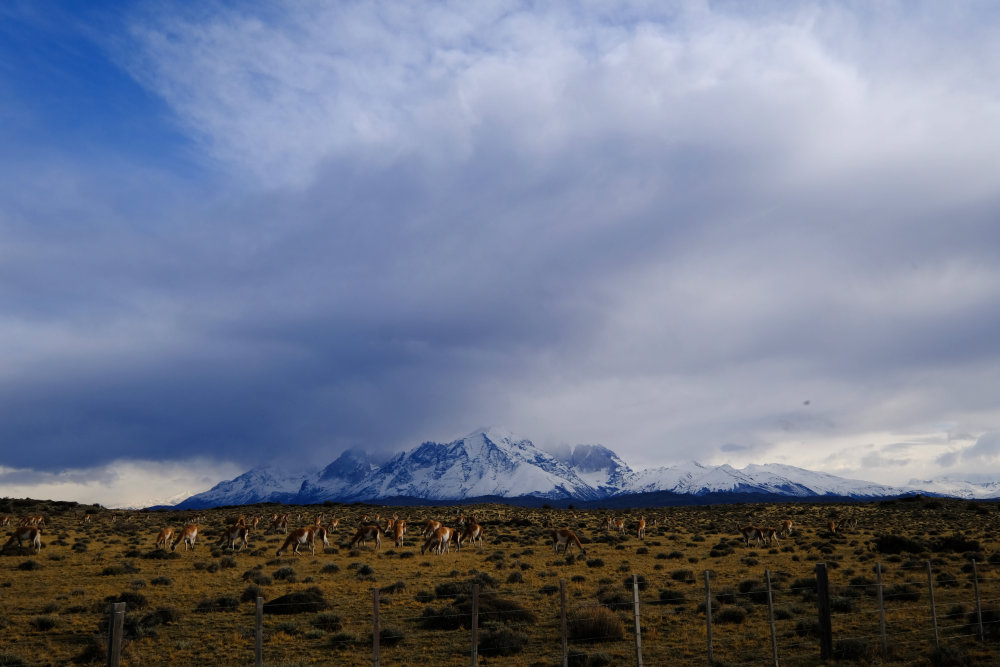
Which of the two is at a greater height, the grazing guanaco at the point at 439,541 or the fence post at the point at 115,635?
the fence post at the point at 115,635

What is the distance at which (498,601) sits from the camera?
20578 mm

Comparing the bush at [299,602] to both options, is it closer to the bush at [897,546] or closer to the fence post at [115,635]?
the fence post at [115,635]

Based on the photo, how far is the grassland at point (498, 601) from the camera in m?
16.0

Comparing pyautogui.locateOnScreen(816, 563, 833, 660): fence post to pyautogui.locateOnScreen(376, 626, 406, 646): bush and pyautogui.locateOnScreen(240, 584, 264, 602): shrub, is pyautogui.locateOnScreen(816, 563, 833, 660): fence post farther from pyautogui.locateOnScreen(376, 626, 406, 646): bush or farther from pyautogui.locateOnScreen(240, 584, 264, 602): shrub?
pyautogui.locateOnScreen(240, 584, 264, 602): shrub

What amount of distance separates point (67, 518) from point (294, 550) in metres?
40.6

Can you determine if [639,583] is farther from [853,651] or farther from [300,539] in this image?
[300,539]

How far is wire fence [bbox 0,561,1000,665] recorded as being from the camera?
1526 cm

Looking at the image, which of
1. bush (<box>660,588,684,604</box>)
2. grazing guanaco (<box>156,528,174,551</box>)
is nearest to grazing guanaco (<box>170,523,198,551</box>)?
grazing guanaco (<box>156,528,174,551</box>)

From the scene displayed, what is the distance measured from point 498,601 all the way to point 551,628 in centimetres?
240

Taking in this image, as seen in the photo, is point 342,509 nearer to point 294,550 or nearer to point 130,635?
point 294,550

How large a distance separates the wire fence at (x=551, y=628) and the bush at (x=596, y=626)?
0.03 meters

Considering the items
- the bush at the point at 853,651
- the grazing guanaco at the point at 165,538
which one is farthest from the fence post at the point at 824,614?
the grazing guanaco at the point at 165,538

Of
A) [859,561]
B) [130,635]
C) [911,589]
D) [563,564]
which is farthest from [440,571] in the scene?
[859,561]

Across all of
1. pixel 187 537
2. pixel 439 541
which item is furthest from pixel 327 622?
pixel 187 537
